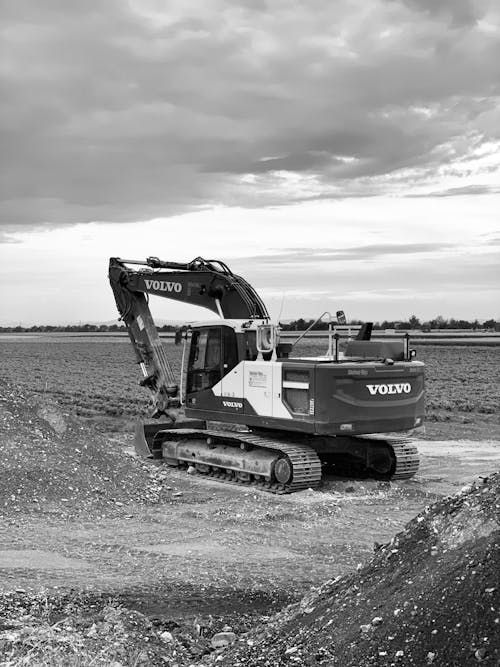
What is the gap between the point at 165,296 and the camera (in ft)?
54.4

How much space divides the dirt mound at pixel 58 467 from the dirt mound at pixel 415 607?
21.1 ft

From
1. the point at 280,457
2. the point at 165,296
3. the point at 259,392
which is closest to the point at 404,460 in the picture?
the point at 280,457

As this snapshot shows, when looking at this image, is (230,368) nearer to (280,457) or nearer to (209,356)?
(209,356)

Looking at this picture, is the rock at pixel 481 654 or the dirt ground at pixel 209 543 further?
the dirt ground at pixel 209 543

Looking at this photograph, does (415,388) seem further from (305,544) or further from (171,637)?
(171,637)

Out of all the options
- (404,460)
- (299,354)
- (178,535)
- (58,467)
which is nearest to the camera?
(178,535)

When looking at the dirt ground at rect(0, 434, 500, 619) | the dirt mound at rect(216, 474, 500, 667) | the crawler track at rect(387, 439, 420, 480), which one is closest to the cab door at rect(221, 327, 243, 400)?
the dirt ground at rect(0, 434, 500, 619)

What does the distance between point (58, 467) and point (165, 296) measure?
14.7 ft

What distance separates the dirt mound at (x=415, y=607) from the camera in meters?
5.35

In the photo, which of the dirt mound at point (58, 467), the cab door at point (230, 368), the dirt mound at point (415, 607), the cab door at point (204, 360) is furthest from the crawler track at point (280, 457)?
the dirt mound at point (415, 607)

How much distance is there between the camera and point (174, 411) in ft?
55.1

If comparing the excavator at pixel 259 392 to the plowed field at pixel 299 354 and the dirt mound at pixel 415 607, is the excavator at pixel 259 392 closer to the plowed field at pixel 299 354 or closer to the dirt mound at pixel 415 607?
the plowed field at pixel 299 354

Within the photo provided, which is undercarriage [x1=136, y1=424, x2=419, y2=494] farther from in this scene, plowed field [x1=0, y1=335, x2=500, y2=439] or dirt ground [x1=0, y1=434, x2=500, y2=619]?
plowed field [x1=0, y1=335, x2=500, y2=439]

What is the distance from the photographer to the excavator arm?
16016 millimetres
